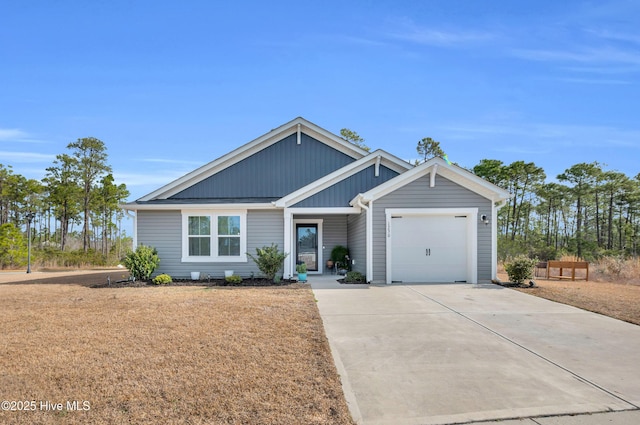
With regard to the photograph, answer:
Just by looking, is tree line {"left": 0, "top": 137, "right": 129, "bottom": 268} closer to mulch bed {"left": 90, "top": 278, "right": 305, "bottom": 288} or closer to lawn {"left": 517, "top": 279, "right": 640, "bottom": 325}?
mulch bed {"left": 90, "top": 278, "right": 305, "bottom": 288}

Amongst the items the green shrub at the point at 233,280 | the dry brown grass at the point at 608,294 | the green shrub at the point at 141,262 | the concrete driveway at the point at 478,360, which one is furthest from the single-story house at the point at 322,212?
the concrete driveway at the point at 478,360

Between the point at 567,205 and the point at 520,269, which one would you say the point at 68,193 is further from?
the point at 567,205

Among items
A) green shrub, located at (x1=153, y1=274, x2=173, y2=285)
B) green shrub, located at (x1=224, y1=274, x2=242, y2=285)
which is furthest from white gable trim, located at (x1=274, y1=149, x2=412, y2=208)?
green shrub, located at (x1=153, y1=274, x2=173, y2=285)

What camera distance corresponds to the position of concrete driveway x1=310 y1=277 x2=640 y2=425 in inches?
154

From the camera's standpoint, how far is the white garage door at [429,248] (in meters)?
13.2

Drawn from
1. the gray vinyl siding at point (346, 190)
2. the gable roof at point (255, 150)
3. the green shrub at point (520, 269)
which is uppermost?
the gable roof at point (255, 150)

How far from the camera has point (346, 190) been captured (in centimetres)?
1466

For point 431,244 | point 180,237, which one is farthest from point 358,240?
point 180,237

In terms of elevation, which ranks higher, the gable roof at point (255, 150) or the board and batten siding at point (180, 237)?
the gable roof at point (255, 150)

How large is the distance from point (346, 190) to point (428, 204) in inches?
122

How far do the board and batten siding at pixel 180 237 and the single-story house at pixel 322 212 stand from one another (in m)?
0.04

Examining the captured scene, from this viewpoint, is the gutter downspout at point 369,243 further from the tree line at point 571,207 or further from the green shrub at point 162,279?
the tree line at point 571,207

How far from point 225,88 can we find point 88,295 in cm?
943

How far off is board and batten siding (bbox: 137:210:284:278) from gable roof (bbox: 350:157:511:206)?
3769 millimetres
